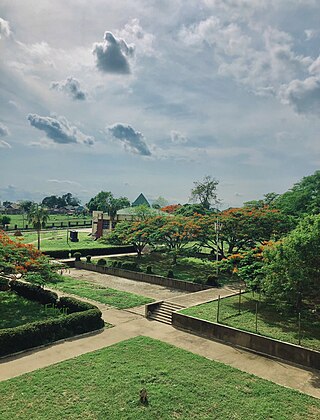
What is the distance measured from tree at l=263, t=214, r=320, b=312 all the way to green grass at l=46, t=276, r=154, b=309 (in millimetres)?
9405

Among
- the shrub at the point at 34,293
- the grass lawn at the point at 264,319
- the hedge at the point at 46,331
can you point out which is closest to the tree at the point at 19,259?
the shrub at the point at 34,293

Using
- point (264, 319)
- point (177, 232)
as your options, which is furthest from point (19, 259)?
point (177, 232)

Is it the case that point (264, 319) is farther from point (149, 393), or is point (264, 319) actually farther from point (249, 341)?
point (149, 393)

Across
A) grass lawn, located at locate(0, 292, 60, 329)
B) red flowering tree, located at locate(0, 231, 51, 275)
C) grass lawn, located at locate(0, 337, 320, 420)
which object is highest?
red flowering tree, located at locate(0, 231, 51, 275)

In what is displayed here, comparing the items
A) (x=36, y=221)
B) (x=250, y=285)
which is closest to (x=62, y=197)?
(x=36, y=221)

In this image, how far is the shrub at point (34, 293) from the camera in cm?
2128

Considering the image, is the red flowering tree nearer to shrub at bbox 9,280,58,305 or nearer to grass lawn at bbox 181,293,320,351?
shrub at bbox 9,280,58,305

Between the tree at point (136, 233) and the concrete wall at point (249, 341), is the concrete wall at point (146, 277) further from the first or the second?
the concrete wall at point (249, 341)

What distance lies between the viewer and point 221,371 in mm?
12891

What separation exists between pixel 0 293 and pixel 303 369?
20109 millimetres

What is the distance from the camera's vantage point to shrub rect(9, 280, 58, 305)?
21283 mm

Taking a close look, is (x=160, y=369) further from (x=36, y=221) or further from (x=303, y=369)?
(x=36, y=221)

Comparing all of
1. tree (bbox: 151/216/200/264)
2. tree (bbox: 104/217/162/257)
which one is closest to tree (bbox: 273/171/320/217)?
tree (bbox: 151/216/200/264)

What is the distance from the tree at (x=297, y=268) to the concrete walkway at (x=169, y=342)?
3442 millimetres
